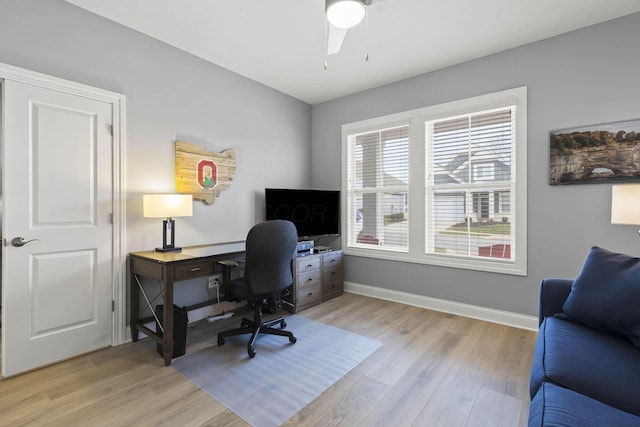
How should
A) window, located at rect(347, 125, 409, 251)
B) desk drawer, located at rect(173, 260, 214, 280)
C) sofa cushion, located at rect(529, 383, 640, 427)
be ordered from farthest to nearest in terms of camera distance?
window, located at rect(347, 125, 409, 251), desk drawer, located at rect(173, 260, 214, 280), sofa cushion, located at rect(529, 383, 640, 427)

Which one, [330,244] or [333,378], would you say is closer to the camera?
[333,378]

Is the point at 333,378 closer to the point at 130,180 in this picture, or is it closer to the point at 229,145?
the point at 130,180

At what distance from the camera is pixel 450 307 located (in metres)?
3.35

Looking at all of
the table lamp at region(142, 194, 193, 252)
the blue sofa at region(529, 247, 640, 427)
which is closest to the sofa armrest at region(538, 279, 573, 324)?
the blue sofa at region(529, 247, 640, 427)

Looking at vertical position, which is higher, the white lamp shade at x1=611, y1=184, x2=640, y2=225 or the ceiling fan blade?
the ceiling fan blade

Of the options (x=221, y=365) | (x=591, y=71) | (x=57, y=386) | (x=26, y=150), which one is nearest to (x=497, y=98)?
(x=591, y=71)

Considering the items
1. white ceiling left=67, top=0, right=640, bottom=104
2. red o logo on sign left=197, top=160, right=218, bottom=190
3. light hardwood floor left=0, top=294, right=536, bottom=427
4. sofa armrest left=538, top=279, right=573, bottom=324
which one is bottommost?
light hardwood floor left=0, top=294, right=536, bottom=427

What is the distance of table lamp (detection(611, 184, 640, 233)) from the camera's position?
192 centimetres

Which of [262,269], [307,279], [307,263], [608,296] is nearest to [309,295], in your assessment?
[307,279]

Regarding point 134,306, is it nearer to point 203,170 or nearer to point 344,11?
point 203,170

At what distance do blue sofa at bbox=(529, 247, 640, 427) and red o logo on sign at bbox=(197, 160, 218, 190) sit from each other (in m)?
2.98

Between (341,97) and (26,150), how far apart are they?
11.0ft

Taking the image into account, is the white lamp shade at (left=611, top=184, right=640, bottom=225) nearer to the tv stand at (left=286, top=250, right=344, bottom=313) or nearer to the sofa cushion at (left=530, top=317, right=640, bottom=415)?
the sofa cushion at (left=530, top=317, right=640, bottom=415)

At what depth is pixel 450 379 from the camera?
6.82ft
